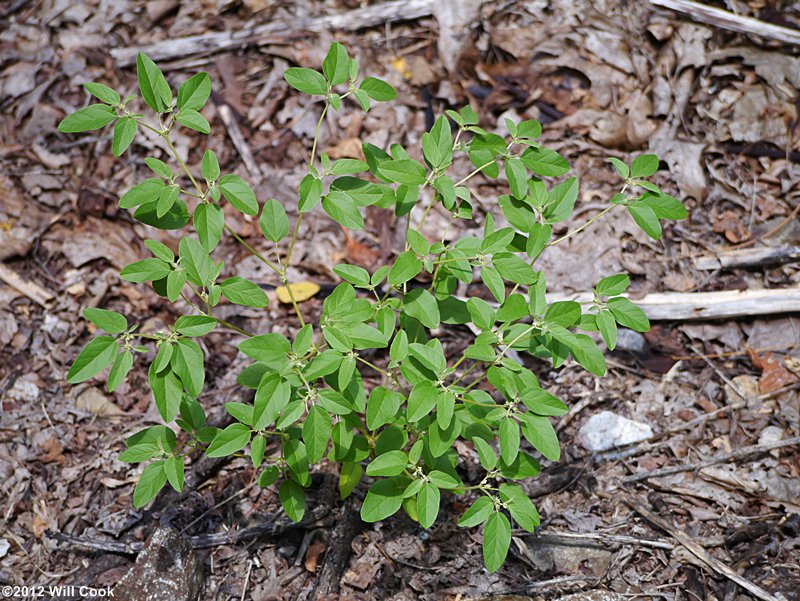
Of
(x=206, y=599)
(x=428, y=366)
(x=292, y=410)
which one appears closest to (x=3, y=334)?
(x=206, y=599)

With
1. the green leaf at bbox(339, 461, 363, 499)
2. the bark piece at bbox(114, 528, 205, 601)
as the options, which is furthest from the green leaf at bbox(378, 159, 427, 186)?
the bark piece at bbox(114, 528, 205, 601)

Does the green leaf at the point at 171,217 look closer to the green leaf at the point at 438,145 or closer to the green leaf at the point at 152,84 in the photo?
the green leaf at the point at 152,84

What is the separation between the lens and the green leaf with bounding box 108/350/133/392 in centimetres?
198

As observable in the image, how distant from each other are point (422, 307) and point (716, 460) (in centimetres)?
178

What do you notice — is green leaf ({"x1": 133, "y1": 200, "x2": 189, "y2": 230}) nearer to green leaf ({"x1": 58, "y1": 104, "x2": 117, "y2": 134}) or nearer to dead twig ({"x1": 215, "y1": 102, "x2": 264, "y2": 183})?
green leaf ({"x1": 58, "y1": 104, "x2": 117, "y2": 134})

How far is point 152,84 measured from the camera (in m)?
2.12

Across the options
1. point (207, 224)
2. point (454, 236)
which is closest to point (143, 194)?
point (207, 224)

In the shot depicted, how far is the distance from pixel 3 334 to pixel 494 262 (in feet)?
9.71

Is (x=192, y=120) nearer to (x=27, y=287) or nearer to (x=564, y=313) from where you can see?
(x=564, y=313)

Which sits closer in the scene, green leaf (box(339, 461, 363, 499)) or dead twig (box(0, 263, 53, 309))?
green leaf (box(339, 461, 363, 499))

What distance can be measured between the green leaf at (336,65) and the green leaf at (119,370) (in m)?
1.12

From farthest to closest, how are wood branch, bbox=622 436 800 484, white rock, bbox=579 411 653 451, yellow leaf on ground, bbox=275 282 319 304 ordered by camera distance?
yellow leaf on ground, bbox=275 282 319 304, white rock, bbox=579 411 653 451, wood branch, bbox=622 436 800 484

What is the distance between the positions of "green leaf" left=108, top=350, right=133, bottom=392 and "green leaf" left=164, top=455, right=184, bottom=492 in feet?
1.22

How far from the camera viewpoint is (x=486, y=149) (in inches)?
91.4
